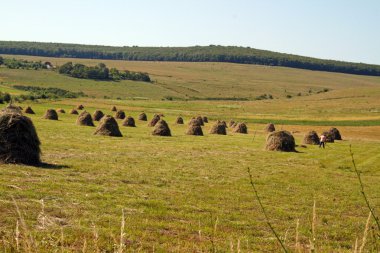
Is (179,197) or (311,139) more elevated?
(179,197)

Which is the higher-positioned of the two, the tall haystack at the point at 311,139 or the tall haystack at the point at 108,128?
the tall haystack at the point at 108,128

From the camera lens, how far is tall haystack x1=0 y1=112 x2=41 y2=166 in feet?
59.5

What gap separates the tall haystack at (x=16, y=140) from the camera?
59.5 ft

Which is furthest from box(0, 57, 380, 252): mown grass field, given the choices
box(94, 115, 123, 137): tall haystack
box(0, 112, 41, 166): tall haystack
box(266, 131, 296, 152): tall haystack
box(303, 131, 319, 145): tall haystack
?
box(303, 131, 319, 145): tall haystack

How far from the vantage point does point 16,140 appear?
59.9 ft

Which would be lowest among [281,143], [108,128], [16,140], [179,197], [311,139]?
[311,139]

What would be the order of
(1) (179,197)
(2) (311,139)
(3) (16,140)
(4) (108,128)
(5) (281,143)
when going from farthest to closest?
(2) (311,139)
(4) (108,128)
(5) (281,143)
(3) (16,140)
(1) (179,197)

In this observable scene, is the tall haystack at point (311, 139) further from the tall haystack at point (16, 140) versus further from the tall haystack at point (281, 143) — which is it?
the tall haystack at point (16, 140)

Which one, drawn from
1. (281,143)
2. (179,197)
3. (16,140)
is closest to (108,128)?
(281,143)

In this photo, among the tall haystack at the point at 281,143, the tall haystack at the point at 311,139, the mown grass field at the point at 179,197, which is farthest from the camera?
the tall haystack at the point at 311,139

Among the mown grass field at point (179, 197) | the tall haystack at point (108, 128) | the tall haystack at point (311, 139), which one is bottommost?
the tall haystack at point (311, 139)

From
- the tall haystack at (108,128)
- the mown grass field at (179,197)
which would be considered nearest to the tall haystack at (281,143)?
the mown grass field at (179,197)

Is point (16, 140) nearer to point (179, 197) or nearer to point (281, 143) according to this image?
point (179, 197)

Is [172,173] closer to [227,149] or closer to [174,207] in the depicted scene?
[174,207]
